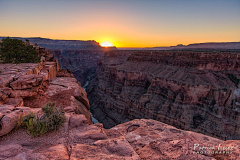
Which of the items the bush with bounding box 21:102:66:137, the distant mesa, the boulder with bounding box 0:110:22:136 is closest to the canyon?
the boulder with bounding box 0:110:22:136

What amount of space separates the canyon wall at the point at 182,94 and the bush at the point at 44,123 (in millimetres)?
24009

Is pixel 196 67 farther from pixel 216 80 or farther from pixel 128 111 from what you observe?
pixel 128 111

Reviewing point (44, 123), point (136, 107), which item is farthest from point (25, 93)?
point (136, 107)

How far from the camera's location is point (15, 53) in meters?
14.3

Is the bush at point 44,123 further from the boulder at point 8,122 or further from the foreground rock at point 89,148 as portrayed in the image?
the boulder at point 8,122

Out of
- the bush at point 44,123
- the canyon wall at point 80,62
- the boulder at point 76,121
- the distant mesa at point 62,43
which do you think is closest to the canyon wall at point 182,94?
the boulder at point 76,121

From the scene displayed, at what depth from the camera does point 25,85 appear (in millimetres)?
7926

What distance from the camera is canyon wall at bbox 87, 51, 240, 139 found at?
22891 millimetres

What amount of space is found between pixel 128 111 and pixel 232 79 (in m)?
23.2

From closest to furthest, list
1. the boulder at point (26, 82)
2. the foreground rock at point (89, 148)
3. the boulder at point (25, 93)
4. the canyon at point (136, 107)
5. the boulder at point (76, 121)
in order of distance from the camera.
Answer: the foreground rock at point (89, 148), the canyon at point (136, 107), the boulder at point (76, 121), the boulder at point (25, 93), the boulder at point (26, 82)

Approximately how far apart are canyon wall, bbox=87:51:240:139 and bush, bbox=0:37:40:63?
23.0 m

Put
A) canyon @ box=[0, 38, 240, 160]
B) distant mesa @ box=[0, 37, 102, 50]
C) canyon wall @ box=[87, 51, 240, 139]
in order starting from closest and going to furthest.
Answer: canyon @ box=[0, 38, 240, 160]
canyon wall @ box=[87, 51, 240, 139]
distant mesa @ box=[0, 37, 102, 50]

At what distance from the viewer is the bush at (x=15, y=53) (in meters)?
13.7

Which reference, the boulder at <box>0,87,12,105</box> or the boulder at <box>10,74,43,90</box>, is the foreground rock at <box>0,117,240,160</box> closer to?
the boulder at <box>0,87,12,105</box>
